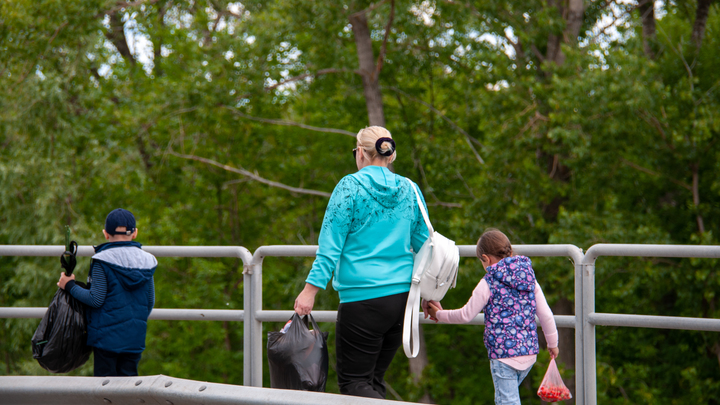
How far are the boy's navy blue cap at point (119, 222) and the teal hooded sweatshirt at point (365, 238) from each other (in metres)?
1.33

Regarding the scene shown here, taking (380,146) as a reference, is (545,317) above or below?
below

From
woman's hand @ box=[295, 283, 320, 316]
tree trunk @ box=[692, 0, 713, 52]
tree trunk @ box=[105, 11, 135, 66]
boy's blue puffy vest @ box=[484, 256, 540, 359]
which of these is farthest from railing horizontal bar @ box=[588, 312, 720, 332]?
tree trunk @ box=[105, 11, 135, 66]

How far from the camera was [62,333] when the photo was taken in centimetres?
370

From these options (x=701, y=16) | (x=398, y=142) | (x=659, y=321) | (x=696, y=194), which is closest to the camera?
(x=659, y=321)

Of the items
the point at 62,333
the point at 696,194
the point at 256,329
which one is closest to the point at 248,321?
the point at 256,329

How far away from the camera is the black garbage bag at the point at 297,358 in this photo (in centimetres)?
330

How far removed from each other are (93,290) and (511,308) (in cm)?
216

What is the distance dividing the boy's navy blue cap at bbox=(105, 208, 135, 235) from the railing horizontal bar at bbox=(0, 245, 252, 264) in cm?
54

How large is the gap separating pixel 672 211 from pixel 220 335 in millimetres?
12239

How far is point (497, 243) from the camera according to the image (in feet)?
11.0

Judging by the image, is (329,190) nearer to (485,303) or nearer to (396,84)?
(396,84)

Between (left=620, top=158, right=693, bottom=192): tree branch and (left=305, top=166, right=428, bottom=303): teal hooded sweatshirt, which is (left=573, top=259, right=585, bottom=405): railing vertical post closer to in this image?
(left=305, top=166, right=428, bottom=303): teal hooded sweatshirt

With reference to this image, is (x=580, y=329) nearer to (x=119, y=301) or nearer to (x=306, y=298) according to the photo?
(x=306, y=298)

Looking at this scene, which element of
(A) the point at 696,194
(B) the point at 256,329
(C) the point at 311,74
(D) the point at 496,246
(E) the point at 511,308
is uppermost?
(C) the point at 311,74
